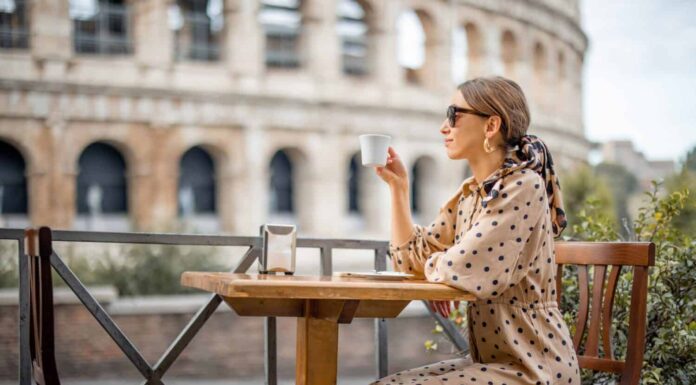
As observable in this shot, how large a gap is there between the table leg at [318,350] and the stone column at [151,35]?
20.3 m

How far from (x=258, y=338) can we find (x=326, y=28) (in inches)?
556

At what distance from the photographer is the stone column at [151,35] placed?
22.5 metres

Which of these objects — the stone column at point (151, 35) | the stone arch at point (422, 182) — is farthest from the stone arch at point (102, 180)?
the stone arch at point (422, 182)

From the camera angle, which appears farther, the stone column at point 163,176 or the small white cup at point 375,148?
the stone column at point 163,176

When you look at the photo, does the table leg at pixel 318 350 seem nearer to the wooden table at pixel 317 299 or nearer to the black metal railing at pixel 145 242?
the wooden table at pixel 317 299

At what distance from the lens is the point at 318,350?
9.57ft

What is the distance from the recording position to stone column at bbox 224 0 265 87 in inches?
922

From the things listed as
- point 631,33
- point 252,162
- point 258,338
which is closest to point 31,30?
point 252,162

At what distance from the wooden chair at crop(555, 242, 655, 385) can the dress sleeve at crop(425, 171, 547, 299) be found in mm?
501

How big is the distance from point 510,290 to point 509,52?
27778 mm

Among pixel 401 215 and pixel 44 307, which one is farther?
pixel 401 215

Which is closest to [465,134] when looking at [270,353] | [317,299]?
[317,299]

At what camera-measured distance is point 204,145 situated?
23781 mm

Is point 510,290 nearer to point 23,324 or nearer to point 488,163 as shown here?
point 488,163
